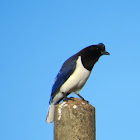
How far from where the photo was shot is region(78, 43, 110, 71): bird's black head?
8453 mm

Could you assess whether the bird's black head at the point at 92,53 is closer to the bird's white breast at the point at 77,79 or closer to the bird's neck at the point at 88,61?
the bird's neck at the point at 88,61

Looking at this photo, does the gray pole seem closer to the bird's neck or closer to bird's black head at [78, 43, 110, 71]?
the bird's neck

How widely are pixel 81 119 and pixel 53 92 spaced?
229cm

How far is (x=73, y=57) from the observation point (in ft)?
28.4

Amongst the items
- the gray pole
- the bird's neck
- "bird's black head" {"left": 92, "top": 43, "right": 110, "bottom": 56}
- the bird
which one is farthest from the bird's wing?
the gray pole

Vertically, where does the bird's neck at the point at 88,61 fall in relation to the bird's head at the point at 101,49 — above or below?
below

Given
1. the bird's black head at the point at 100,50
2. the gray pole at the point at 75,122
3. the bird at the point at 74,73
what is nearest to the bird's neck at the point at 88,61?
the bird at the point at 74,73

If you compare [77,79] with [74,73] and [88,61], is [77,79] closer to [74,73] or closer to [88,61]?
[74,73]

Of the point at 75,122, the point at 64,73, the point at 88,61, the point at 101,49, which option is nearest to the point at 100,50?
the point at 101,49

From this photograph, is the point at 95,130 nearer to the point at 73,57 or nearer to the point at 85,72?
the point at 85,72

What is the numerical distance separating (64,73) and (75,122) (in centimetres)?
233

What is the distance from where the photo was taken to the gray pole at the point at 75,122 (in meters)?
6.33

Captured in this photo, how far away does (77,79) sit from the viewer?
8.26 meters

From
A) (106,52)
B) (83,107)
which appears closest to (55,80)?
(106,52)
